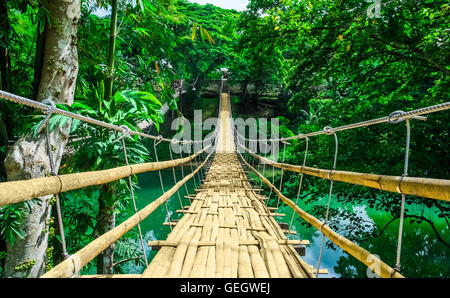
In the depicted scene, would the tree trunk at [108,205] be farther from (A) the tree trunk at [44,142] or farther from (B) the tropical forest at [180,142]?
(A) the tree trunk at [44,142]

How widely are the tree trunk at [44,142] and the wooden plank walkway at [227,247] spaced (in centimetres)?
66

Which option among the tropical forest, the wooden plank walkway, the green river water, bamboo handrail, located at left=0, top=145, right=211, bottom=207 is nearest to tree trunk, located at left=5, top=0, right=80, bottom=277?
the tropical forest

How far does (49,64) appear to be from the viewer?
1408mm

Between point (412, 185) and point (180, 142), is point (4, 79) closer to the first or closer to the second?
point (180, 142)

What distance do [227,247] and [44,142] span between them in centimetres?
105

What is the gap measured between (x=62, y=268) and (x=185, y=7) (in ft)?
40.2

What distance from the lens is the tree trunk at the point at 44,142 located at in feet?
4.11

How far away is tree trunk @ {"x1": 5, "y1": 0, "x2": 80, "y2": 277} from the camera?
1.25 metres

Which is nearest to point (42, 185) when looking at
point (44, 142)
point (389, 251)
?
point (44, 142)

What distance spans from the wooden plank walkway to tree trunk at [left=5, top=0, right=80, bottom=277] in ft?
2.17

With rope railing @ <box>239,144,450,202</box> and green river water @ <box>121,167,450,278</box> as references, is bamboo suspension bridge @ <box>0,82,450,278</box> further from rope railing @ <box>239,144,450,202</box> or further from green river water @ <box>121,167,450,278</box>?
green river water @ <box>121,167,450,278</box>

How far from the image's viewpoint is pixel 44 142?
131 cm
